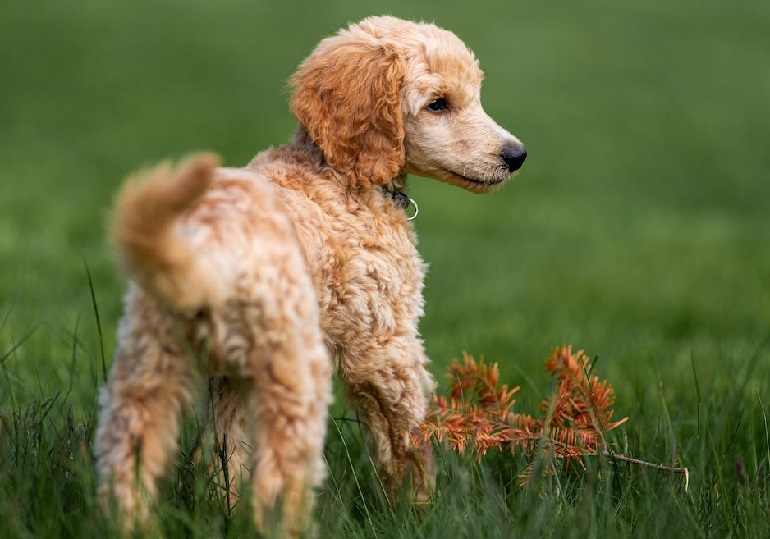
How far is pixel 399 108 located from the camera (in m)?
4.02

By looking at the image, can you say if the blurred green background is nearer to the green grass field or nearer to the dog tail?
the green grass field

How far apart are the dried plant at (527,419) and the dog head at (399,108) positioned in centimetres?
77

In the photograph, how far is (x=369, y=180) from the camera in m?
3.92

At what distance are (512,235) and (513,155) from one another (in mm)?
8100

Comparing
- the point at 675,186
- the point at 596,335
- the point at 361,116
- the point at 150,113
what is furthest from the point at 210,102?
the point at 361,116

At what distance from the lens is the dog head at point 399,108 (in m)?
3.97

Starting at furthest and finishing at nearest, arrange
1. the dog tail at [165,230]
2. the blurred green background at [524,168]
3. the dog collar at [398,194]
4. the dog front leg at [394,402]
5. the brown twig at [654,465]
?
the blurred green background at [524,168] → the dog collar at [398,194] → the dog front leg at [394,402] → the brown twig at [654,465] → the dog tail at [165,230]

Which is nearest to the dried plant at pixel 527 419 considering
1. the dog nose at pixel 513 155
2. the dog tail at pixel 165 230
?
the dog nose at pixel 513 155

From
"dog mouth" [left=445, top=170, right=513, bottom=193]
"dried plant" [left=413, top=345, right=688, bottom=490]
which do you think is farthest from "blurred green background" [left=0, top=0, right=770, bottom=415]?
"dog mouth" [left=445, top=170, right=513, bottom=193]

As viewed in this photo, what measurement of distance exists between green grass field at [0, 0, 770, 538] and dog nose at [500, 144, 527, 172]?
87 cm

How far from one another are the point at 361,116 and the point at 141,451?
→ 162 cm

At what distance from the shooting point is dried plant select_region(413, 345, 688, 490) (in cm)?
379

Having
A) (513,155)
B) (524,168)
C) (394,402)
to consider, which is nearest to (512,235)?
(524,168)

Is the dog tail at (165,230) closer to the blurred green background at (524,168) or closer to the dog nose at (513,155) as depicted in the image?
the blurred green background at (524,168)
